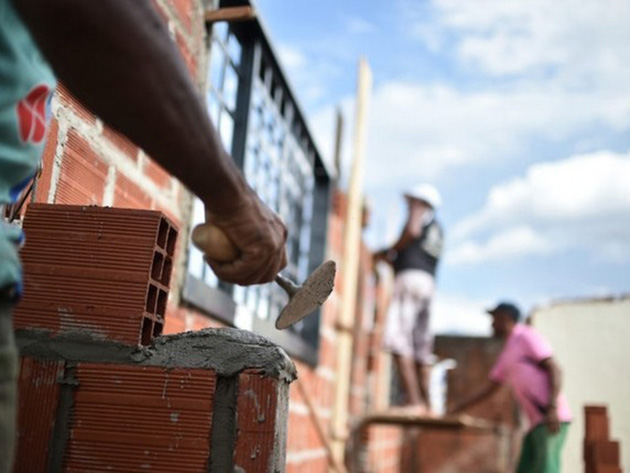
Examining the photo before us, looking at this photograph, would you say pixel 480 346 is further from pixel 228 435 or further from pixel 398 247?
pixel 228 435

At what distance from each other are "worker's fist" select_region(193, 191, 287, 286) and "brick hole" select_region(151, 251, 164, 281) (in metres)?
0.34

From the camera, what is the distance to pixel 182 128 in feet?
2.64

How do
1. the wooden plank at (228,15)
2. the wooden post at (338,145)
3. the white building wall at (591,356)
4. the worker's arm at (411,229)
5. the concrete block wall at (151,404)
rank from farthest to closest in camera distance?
the white building wall at (591,356)
the wooden post at (338,145)
the worker's arm at (411,229)
the wooden plank at (228,15)
the concrete block wall at (151,404)

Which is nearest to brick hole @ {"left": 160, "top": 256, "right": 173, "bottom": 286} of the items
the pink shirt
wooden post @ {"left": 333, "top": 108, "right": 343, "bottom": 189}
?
the pink shirt

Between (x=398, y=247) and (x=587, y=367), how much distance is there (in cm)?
403

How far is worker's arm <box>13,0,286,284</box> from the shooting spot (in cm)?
73

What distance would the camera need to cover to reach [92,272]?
4.21ft

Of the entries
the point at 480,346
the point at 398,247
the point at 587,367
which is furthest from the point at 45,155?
the point at 480,346

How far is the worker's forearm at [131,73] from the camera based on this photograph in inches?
28.7

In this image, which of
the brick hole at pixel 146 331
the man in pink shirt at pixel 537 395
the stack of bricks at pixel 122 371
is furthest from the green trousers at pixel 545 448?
the brick hole at pixel 146 331

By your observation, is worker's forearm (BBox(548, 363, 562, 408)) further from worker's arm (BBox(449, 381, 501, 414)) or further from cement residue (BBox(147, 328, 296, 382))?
cement residue (BBox(147, 328, 296, 382))

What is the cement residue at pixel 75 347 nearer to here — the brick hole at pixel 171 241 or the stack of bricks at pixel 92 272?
the stack of bricks at pixel 92 272

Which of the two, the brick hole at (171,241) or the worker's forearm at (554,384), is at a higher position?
the worker's forearm at (554,384)

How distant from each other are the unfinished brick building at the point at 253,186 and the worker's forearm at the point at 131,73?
0.51m
